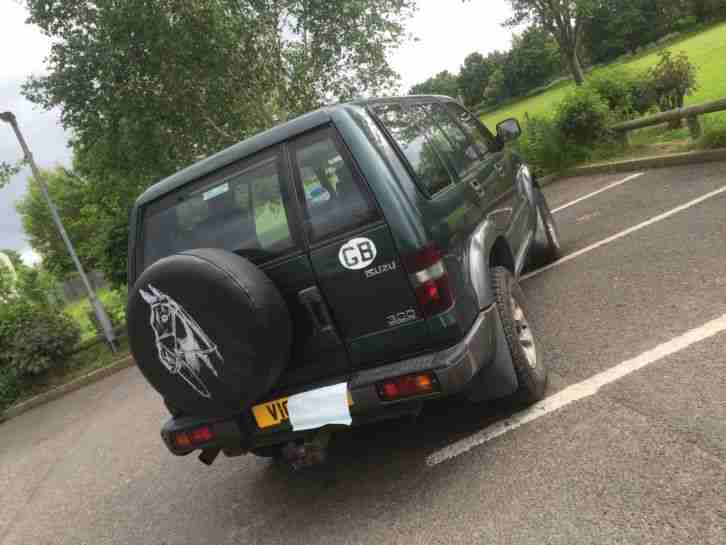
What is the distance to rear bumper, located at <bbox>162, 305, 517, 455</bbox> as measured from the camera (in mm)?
2600

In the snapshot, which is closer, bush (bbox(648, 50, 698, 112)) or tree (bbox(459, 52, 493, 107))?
bush (bbox(648, 50, 698, 112))

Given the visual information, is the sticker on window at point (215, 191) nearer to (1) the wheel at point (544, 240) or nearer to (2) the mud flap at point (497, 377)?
(2) the mud flap at point (497, 377)

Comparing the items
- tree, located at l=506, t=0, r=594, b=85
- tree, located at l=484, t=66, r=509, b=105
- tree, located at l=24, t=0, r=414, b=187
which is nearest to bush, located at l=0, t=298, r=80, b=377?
tree, located at l=24, t=0, r=414, b=187

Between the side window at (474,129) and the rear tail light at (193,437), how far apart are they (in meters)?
2.78

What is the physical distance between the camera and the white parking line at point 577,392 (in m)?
3.19

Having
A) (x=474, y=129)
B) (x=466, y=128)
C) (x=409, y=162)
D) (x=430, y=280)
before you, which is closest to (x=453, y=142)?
(x=466, y=128)

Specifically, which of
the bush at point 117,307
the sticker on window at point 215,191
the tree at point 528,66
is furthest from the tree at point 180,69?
the tree at point 528,66

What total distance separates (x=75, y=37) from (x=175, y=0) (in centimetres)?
337

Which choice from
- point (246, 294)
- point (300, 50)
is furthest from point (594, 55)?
point (246, 294)

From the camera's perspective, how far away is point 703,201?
588 cm

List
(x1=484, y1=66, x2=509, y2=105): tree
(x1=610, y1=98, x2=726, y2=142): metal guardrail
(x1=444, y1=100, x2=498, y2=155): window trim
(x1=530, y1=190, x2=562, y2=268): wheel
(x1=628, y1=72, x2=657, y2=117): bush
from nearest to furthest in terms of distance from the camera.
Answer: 1. (x1=444, y1=100, x2=498, y2=155): window trim
2. (x1=530, y1=190, x2=562, y2=268): wheel
3. (x1=610, y1=98, x2=726, y2=142): metal guardrail
4. (x1=628, y1=72, x2=657, y2=117): bush
5. (x1=484, y1=66, x2=509, y2=105): tree

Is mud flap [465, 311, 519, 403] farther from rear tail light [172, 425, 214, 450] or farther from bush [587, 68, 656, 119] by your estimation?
bush [587, 68, 656, 119]

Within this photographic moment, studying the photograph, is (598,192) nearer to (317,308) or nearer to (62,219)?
(317,308)

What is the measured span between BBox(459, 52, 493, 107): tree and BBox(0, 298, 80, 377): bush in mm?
93202
